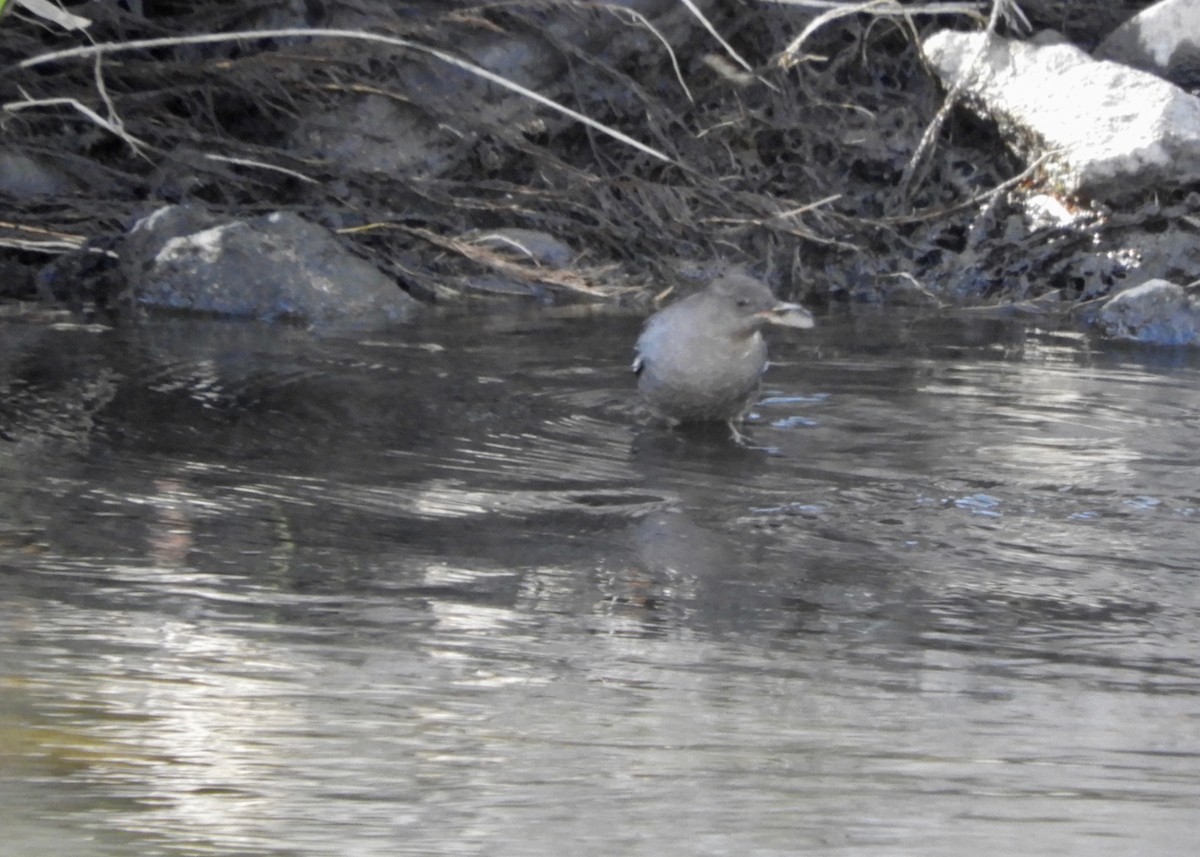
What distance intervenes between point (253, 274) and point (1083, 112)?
4.48m

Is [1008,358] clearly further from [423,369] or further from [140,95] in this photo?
[140,95]

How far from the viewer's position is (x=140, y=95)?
9.02 meters

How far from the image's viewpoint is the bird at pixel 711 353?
568 cm

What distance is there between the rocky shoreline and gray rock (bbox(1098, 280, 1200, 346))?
0.05ft

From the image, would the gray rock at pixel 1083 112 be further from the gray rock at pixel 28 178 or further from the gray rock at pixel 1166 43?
the gray rock at pixel 28 178

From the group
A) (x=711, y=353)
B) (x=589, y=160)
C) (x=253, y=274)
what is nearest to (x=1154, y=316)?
(x=711, y=353)

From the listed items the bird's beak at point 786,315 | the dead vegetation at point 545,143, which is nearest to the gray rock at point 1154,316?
the dead vegetation at point 545,143

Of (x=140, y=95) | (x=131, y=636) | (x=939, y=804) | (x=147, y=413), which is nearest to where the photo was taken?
(x=939, y=804)

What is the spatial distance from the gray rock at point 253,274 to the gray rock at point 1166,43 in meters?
4.87

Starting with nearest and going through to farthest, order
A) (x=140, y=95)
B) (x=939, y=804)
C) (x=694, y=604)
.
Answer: (x=939, y=804)
(x=694, y=604)
(x=140, y=95)

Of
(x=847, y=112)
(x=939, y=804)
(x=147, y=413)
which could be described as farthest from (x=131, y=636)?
(x=847, y=112)

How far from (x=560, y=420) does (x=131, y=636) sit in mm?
2540

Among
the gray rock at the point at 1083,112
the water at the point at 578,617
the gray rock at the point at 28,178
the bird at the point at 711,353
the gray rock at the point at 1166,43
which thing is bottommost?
the water at the point at 578,617

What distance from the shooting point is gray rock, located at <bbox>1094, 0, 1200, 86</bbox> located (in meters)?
10.5
